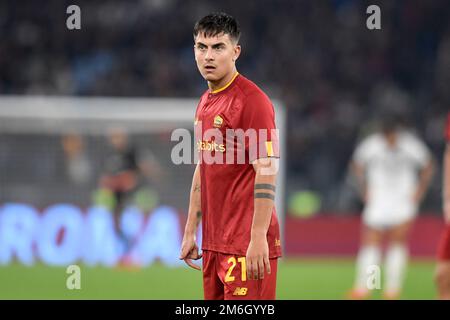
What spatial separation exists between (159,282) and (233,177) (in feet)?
21.4

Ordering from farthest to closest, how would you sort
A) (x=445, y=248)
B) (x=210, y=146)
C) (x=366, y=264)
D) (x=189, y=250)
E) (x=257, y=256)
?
(x=366, y=264) < (x=445, y=248) < (x=189, y=250) < (x=210, y=146) < (x=257, y=256)

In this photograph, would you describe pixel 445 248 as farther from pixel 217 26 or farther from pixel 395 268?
pixel 395 268

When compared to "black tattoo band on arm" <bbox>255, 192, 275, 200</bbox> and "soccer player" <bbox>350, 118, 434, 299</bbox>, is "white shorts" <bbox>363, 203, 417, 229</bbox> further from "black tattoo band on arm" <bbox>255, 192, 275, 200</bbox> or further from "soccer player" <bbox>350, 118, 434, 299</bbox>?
"black tattoo band on arm" <bbox>255, 192, 275, 200</bbox>

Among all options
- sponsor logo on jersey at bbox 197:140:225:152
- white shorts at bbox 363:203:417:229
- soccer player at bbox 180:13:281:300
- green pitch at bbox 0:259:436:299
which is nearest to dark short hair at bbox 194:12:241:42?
soccer player at bbox 180:13:281:300

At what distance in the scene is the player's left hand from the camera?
450 cm

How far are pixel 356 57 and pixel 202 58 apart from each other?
46.6ft

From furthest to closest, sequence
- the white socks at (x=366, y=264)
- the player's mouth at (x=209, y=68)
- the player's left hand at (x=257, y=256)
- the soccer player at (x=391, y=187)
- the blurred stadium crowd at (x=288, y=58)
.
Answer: the blurred stadium crowd at (x=288, y=58), the soccer player at (x=391, y=187), the white socks at (x=366, y=264), the player's mouth at (x=209, y=68), the player's left hand at (x=257, y=256)

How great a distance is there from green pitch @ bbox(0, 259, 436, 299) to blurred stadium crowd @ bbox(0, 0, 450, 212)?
404 centimetres

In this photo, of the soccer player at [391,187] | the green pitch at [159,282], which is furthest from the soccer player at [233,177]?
the soccer player at [391,187]

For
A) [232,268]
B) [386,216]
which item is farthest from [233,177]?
[386,216]

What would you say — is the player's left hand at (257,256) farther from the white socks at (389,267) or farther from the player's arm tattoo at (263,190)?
the white socks at (389,267)

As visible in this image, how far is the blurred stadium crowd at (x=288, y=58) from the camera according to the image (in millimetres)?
17250

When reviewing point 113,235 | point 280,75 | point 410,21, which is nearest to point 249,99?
point 113,235

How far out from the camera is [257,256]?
4.50 m
